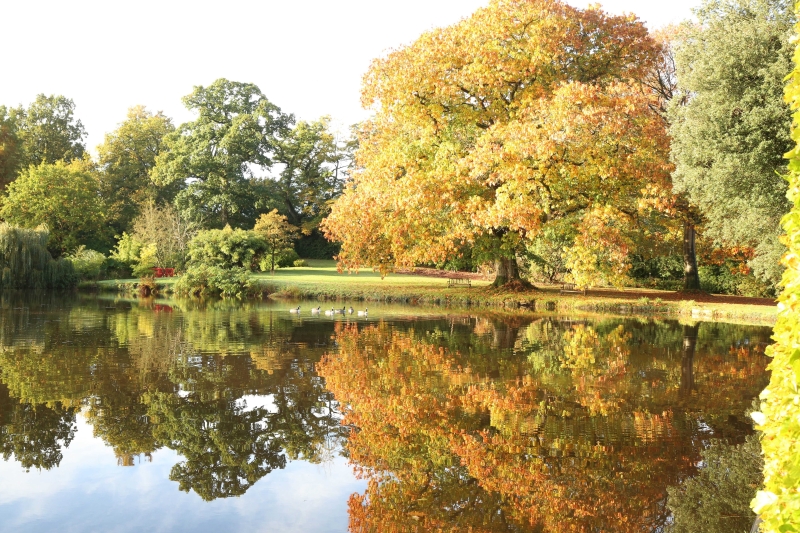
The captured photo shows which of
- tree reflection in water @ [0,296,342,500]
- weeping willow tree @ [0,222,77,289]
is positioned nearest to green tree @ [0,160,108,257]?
weeping willow tree @ [0,222,77,289]

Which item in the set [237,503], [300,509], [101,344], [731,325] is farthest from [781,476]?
[731,325]

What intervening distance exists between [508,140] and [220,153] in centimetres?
3005

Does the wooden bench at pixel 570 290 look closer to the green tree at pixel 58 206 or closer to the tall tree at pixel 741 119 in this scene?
the tall tree at pixel 741 119

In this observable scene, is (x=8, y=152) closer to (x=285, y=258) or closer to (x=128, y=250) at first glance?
(x=128, y=250)

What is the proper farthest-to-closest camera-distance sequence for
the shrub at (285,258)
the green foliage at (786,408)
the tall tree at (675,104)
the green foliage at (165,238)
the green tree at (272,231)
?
the shrub at (285,258) → the green tree at (272,231) → the green foliage at (165,238) → the tall tree at (675,104) → the green foliage at (786,408)

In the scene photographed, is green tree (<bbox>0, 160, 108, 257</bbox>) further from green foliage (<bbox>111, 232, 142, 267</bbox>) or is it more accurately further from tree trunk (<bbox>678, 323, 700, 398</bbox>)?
tree trunk (<bbox>678, 323, 700, 398</bbox>)

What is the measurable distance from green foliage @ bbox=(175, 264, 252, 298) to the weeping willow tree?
22.8ft

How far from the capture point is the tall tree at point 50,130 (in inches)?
2044

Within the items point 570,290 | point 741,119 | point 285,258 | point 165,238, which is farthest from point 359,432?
point 285,258

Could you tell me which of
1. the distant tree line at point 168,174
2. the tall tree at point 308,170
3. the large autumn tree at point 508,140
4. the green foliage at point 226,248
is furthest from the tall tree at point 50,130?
the large autumn tree at point 508,140

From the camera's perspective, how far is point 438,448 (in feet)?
20.9

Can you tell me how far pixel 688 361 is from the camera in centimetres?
1160

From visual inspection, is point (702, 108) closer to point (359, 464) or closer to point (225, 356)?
point (225, 356)

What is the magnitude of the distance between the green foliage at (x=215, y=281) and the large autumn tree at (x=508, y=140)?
538cm
